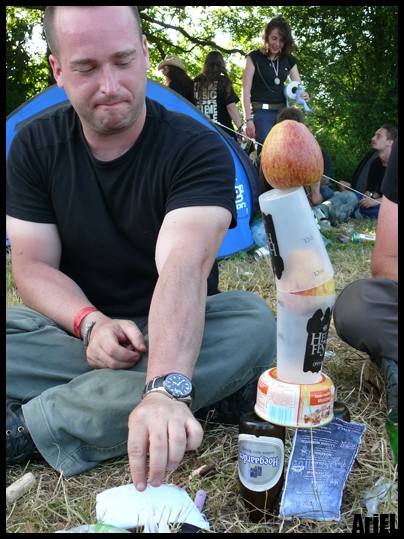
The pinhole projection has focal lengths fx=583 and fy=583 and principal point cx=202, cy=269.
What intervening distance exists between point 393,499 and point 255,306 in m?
0.78

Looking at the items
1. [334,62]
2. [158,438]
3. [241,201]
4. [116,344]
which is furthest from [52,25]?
[334,62]

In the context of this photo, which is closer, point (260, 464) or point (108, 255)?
point (260, 464)

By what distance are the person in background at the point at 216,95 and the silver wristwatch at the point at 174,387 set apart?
5.02 m

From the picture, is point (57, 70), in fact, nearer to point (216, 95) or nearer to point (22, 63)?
point (216, 95)

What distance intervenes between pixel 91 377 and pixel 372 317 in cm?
96

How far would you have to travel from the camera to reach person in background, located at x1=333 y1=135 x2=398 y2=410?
6.43ft

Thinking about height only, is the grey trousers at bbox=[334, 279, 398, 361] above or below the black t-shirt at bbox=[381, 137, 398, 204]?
below

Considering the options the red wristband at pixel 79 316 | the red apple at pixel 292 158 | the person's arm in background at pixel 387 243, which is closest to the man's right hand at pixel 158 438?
the red apple at pixel 292 158

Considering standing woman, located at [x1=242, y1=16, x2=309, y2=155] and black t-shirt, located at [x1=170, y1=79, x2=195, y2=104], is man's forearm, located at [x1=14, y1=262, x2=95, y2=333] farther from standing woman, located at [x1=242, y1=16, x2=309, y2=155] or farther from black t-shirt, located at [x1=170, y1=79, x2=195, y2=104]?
black t-shirt, located at [x1=170, y1=79, x2=195, y2=104]

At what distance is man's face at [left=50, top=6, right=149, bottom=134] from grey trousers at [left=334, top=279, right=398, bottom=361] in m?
0.99

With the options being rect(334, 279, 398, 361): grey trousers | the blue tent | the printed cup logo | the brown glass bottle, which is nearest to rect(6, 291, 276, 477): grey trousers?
rect(334, 279, 398, 361): grey trousers

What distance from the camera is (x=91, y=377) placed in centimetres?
181

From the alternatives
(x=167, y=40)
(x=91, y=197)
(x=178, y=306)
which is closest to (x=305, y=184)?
(x=178, y=306)

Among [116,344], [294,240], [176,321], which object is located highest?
[294,240]
